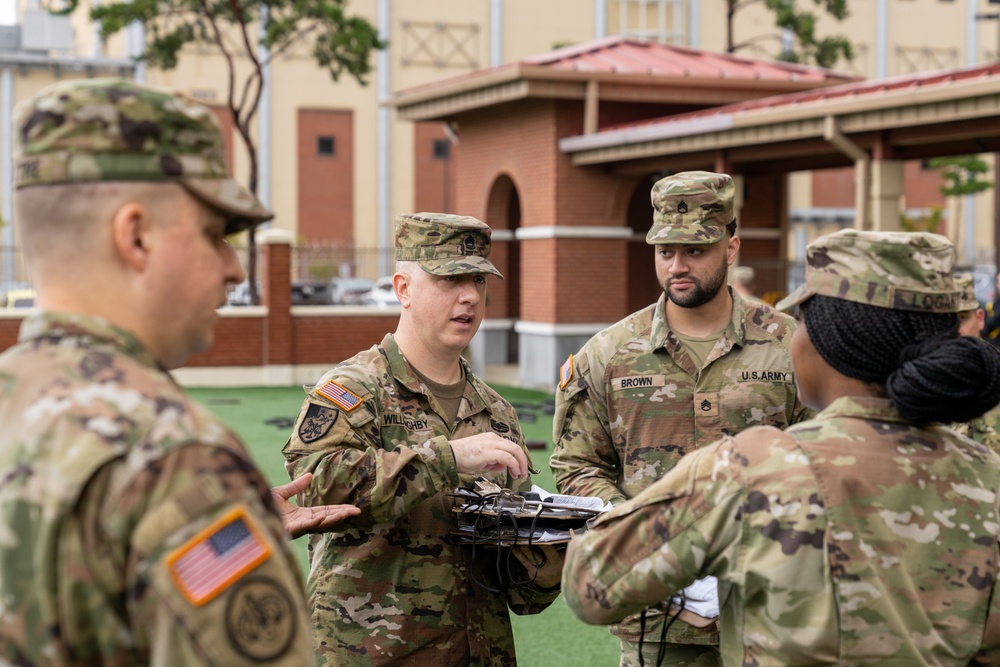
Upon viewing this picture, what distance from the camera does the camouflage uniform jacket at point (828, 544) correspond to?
2.13m

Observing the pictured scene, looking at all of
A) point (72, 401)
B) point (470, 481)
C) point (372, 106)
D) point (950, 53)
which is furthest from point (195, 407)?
point (950, 53)

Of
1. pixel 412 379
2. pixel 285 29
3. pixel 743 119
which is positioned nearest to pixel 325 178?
pixel 285 29

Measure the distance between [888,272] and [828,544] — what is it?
0.53m

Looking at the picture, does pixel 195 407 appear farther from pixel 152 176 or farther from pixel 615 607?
pixel 615 607

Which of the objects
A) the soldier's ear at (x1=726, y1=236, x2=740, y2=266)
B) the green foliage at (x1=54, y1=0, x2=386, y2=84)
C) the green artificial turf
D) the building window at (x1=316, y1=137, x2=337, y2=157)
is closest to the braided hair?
the soldier's ear at (x1=726, y1=236, x2=740, y2=266)

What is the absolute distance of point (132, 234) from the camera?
1628 mm

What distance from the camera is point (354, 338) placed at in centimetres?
2016

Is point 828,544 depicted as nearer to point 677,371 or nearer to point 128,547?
point 128,547

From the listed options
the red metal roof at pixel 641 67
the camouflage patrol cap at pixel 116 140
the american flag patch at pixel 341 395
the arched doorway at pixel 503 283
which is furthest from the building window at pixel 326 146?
the camouflage patrol cap at pixel 116 140

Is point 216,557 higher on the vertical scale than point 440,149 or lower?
lower

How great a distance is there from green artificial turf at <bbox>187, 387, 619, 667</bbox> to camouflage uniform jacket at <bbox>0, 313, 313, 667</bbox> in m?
4.68

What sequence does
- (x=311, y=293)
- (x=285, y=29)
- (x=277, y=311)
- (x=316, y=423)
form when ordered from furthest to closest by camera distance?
(x=311, y=293), (x=285, y=29), (x=277, y=311), (x=316, y=423)

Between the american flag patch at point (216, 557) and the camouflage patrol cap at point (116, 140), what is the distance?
1.55 feet

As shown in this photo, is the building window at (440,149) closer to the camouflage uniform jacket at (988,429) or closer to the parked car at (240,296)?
the parked car at (240,296)
